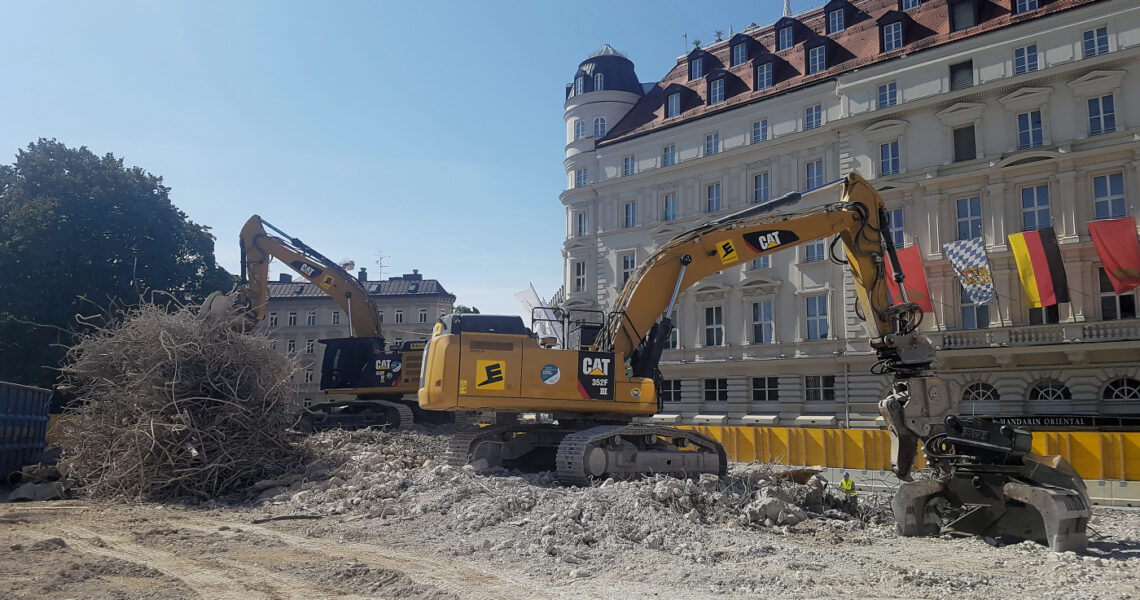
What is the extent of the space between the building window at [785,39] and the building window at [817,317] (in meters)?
12.6

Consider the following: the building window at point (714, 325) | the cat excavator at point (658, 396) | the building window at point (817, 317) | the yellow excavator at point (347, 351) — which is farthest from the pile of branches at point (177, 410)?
the building window at point (714, 325)

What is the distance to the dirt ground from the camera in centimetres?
779

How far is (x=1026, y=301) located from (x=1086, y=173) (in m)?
4.60

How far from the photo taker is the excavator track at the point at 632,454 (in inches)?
512

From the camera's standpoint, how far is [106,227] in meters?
35.3

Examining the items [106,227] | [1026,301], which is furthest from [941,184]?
[106,227]

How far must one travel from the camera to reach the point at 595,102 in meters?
44.3

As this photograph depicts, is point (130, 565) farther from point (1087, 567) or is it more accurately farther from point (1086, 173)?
point (1086, 173)

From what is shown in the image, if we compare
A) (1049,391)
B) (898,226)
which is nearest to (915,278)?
(898,226)

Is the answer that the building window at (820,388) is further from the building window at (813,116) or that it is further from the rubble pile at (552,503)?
the rubble pile at (552,503)

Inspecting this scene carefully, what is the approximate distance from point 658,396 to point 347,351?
34.3ft

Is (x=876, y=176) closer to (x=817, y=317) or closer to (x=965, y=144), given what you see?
(x=965, y=144)

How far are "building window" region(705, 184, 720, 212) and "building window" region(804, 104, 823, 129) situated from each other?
481cm

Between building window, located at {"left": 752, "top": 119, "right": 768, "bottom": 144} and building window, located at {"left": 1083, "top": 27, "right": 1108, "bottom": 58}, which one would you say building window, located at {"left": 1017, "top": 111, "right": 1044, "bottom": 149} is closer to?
building window, located at {"left": 1083, "top": 27, "right": 1108, "bottom": 58}
